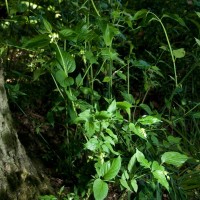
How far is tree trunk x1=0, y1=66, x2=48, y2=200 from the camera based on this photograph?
119cm

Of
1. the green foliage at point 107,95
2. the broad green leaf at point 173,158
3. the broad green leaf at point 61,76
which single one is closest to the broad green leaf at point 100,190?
the green foliage at point 107,95

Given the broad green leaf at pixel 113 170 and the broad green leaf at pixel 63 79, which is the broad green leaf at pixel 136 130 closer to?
the broad green leaf at pixel 113 170

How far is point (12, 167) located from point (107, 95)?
0.56m

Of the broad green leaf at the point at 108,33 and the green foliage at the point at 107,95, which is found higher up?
the broad green leaf at the point at 108,33

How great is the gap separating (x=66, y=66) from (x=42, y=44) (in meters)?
0.13

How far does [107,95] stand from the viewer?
5.15 feet

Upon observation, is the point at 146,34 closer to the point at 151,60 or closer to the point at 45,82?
the point at 151,60

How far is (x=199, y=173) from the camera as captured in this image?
1724 millimetres

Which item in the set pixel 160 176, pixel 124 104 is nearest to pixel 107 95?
pixel 124 104

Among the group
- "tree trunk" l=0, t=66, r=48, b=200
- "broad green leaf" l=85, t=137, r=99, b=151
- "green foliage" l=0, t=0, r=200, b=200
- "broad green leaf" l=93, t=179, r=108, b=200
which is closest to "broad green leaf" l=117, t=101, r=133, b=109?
"green foliage" l=0, t=0, r=200, b=200

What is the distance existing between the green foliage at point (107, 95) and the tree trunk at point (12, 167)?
118 mm

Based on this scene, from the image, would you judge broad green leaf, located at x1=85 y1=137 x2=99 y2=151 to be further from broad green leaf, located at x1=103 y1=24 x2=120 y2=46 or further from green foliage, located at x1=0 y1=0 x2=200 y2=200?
broad green leaf, located at x1=103 y1=24 x2=120 y2=46

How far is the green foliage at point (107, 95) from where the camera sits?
1047 mm

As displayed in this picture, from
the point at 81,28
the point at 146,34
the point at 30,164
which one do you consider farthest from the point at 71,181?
the point at 146,34
